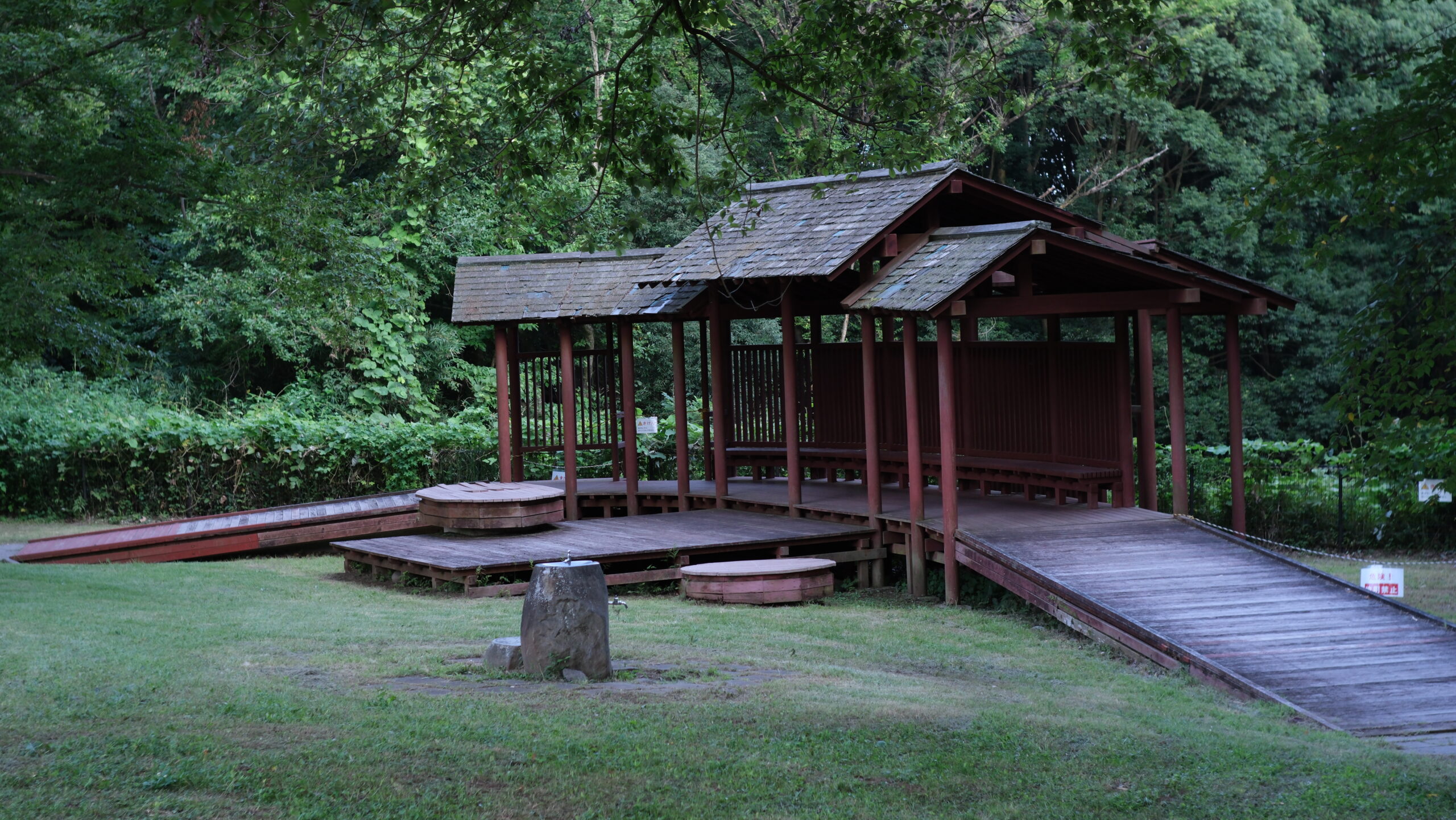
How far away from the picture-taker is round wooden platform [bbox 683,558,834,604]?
1260cm

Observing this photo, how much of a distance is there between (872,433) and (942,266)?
2218 millimetres

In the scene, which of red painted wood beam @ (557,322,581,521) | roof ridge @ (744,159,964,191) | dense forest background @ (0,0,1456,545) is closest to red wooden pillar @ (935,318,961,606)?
roof ridge @ (744,159,964,191)

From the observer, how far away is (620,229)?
384 inches

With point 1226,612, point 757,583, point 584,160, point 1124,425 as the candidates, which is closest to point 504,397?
point 757,583

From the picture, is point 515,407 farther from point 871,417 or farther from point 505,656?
point 505,656

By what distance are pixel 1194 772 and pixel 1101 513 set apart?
25.3 feet

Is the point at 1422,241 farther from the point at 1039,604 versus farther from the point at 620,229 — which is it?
the point at 620,229

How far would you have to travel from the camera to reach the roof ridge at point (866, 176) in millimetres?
13638

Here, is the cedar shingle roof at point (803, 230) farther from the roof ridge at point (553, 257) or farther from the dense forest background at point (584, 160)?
the roof ridge at point (553, 257)

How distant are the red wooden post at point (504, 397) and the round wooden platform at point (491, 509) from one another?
2448mm

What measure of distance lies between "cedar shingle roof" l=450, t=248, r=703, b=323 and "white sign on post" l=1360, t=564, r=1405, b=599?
8.68 meters

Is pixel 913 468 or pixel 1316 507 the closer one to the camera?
pixel 913 468

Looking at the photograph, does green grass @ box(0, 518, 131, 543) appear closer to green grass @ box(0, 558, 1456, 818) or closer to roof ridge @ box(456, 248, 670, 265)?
roof ridge @ box(456, 248, 670, 265)

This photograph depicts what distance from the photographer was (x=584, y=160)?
436 inches
